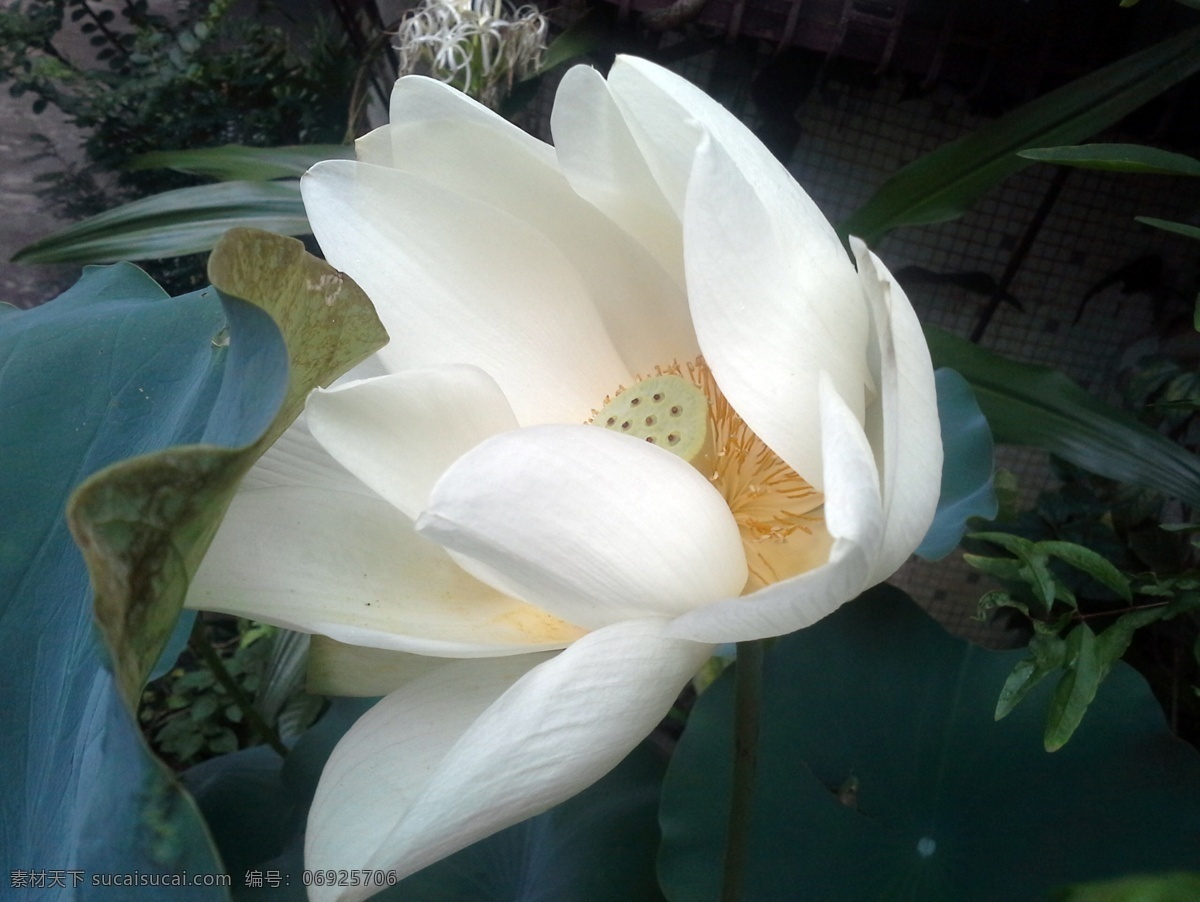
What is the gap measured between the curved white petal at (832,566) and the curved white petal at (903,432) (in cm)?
1

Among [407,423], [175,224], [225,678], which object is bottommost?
[225,678]

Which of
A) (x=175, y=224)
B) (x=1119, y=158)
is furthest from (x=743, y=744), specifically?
(x=175, y=224)

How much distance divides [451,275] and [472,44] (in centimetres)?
57

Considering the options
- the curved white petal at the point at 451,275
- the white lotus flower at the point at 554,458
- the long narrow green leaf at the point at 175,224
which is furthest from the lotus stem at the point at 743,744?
the long narrow green leaf at the point at 175,224

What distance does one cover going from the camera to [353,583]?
0.24 m

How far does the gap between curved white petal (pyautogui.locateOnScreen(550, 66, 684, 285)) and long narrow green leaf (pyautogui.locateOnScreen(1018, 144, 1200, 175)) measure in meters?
0.18

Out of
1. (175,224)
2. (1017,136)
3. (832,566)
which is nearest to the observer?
(832,566)

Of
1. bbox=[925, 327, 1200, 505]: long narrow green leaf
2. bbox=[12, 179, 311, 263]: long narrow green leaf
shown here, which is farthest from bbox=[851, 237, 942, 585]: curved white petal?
bbox=[12, 179, 311, 263]: long narrow green leaf

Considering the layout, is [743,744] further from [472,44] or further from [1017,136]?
[472,44]

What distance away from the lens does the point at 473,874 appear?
1.25ft

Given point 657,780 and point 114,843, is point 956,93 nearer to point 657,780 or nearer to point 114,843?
point 657,780

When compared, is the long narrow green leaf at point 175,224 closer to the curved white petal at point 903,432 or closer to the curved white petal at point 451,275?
the curved white petal at point 451,275

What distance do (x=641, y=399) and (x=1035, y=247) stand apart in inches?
28.2

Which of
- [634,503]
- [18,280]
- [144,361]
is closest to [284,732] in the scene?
[144,361]
